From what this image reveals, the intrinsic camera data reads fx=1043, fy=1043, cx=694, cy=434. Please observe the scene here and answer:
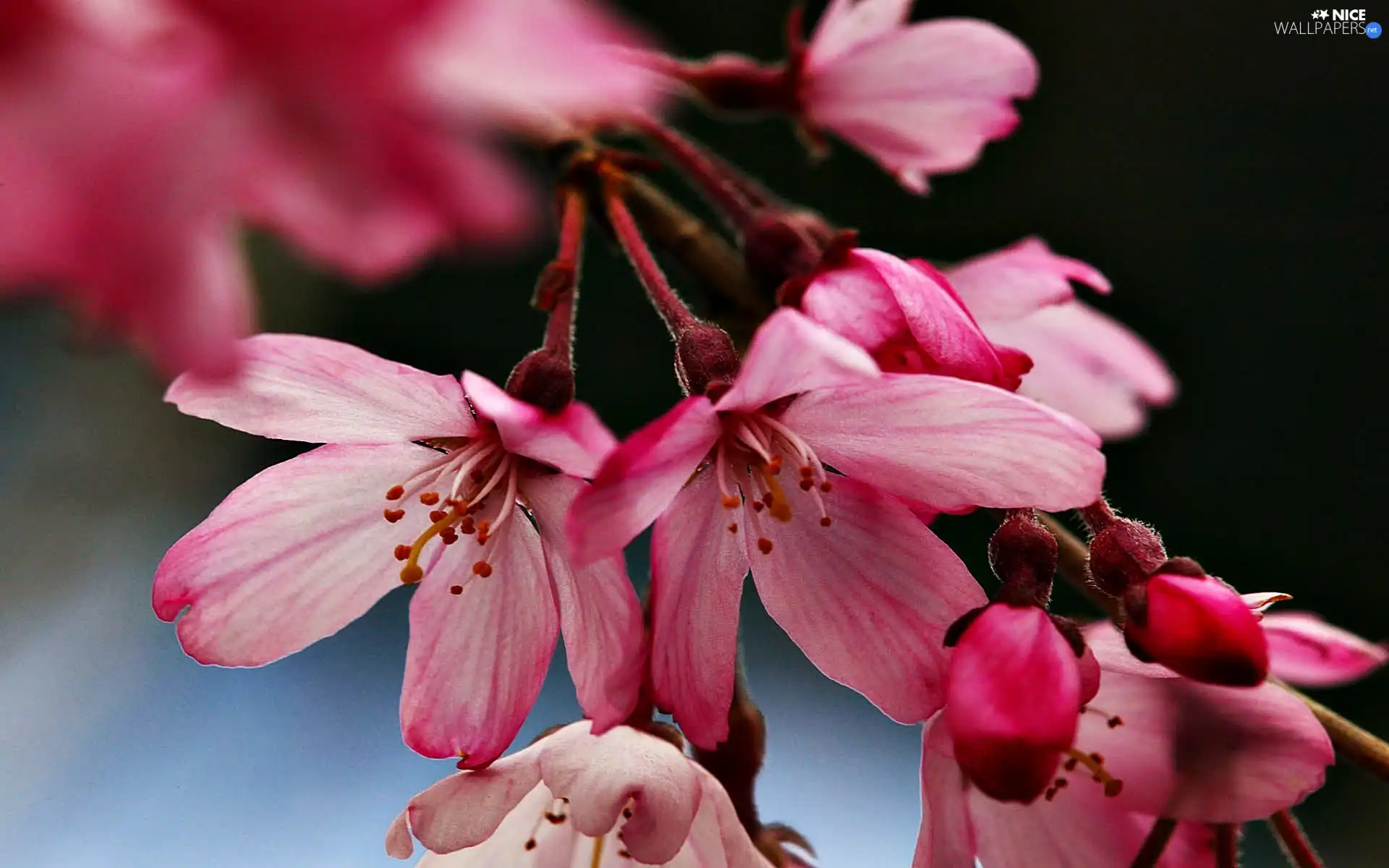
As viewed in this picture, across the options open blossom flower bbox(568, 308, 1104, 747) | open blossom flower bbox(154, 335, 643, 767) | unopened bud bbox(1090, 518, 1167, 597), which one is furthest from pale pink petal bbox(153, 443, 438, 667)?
unopened bud bbox(1090, 518, 1167, 597)

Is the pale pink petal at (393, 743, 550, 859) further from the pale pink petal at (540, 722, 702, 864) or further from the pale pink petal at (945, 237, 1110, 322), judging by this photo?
the pale pink petal at (945, 237, 1110, 322)

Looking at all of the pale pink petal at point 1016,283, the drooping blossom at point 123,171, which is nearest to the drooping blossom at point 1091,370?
the pale pink petal at point 1016,283

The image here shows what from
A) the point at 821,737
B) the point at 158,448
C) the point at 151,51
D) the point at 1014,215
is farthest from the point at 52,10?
the point at 1014,215

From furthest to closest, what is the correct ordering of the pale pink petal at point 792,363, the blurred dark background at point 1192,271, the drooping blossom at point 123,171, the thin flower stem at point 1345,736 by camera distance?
the blurred dark background at point 1192,271 < the thin flower stem at point 1345,736 < the pale pink petal at point 792,363 < the drooping blossom at point 123,171

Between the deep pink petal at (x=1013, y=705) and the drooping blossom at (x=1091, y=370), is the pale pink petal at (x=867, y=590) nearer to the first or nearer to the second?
the deep pink petal at (x=1013, y=705)

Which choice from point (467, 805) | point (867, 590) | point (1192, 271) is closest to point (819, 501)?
point (867, 590)

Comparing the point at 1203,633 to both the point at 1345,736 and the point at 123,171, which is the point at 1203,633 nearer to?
the point at 1345,736
